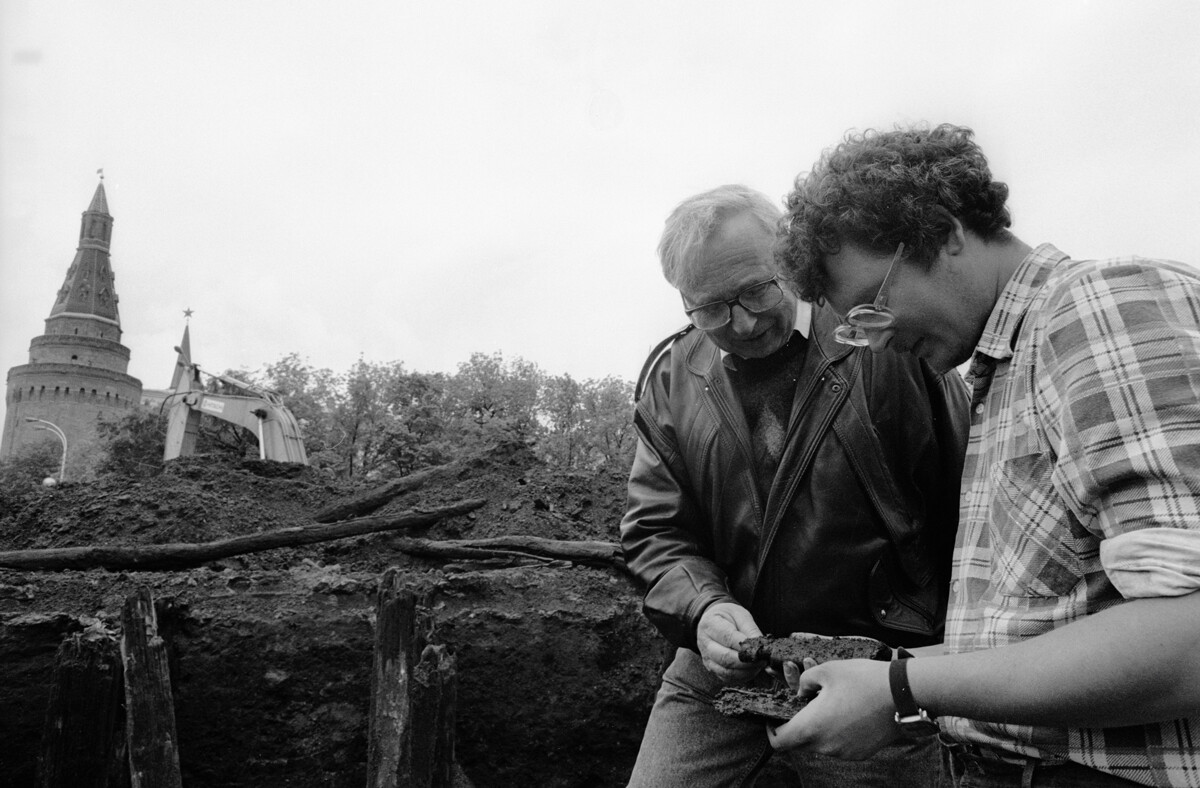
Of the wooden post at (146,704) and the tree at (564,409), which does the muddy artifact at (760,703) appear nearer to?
the wooden post at (146,704)

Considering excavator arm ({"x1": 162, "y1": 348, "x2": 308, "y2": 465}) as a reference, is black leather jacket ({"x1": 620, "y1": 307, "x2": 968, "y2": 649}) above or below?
below

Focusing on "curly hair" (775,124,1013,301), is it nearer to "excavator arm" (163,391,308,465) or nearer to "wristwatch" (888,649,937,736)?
"wristwatch" (888,649,937,736)

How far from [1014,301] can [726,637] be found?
1.18 meters

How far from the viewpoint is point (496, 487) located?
8.48 m

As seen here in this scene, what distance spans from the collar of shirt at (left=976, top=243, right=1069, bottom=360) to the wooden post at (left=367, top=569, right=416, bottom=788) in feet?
10.2

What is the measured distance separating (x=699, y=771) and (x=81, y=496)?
7936 millimetres

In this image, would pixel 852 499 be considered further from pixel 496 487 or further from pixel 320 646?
pixel 496 487

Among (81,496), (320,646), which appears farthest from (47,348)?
(320,646)

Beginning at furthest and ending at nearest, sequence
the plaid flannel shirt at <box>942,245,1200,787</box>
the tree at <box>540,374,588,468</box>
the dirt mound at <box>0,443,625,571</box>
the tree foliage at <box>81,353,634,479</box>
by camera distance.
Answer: the tree at <box>540,374,588,468</box>
the tree foliage at <box>81,353,634,479</box>
the dirt mound at <box>0,443,625,571</box>
the plaid flannel shirt at <box>942,245,1200,787</box>

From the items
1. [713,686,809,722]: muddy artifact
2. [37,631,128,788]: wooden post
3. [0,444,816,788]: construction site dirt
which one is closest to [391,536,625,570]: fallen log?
[0,444,816,788]: construction site dirt

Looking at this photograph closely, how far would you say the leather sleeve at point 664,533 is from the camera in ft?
8.75

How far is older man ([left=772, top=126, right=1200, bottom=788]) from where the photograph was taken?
1.32m

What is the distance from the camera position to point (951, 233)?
1.79 metres

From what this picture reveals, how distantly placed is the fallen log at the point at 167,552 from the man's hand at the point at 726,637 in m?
4.70
